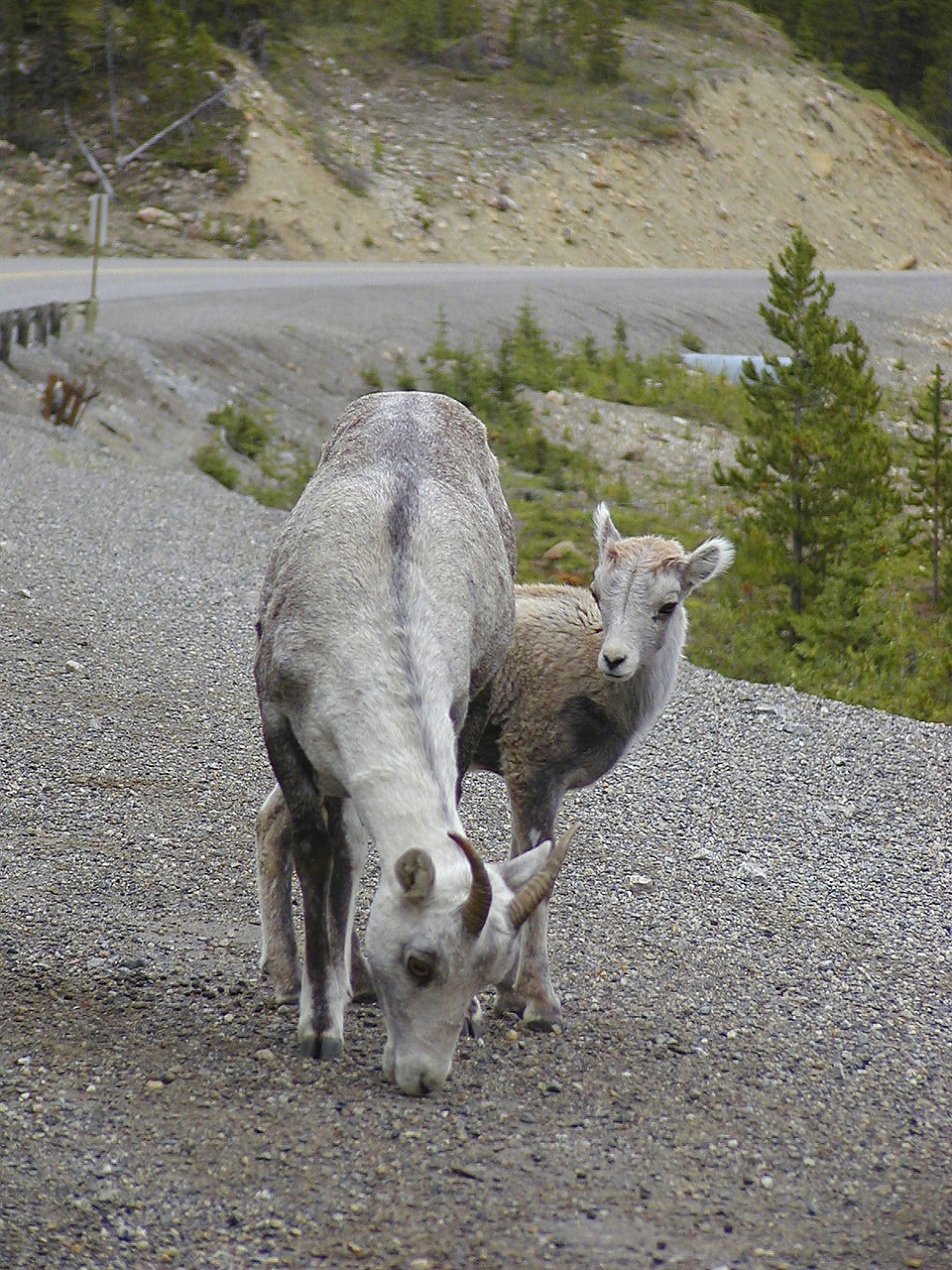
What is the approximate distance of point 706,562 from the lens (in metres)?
6.58

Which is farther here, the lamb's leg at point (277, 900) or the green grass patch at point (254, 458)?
the green grass patch at point (254, 458)

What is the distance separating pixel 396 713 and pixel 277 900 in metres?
1.48

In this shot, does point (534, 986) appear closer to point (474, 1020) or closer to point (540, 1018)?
point (540, 1018)

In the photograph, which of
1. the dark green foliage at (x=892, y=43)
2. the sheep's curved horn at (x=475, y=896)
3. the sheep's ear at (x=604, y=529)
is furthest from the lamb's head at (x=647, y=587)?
the dark green foliage at (x=892, y=43)

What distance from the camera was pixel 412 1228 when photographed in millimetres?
4363

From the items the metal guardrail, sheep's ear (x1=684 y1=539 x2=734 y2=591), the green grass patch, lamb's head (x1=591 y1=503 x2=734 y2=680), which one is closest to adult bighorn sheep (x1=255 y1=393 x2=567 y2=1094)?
lamb's head (x1=591 y1=503 x2=734 y2=680)

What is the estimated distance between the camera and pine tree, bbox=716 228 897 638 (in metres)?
15.2

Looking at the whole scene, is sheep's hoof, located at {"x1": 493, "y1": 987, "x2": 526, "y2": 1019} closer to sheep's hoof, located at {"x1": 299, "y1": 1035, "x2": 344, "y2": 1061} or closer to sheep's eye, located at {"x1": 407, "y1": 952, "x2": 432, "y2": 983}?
sheep's hoof, located at {"x1": 299, "y1": 1035, "x2": 344, "y2": 1061}

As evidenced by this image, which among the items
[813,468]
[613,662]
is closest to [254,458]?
[813,468]

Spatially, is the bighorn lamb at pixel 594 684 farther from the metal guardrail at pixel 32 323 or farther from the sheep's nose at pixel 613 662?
the metal guardrail at pixel 32 323

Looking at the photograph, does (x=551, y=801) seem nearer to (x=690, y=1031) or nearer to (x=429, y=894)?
(x=690, y=1031)

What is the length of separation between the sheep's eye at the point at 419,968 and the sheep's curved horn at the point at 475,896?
158 mm

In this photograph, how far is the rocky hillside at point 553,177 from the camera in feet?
104

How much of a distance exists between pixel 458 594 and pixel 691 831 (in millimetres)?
3428
